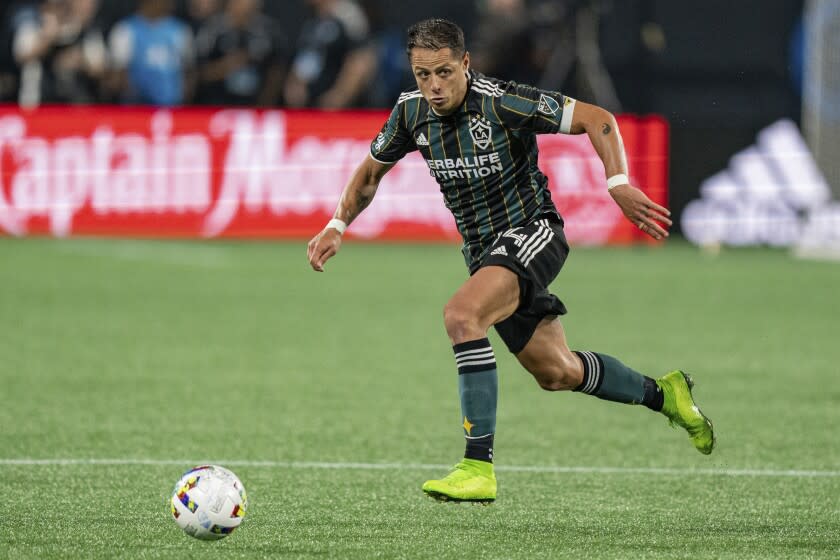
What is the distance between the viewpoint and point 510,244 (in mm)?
6504

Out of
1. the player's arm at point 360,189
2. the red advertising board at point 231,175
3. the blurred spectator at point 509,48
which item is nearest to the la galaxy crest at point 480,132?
the player's arm at point 360,189

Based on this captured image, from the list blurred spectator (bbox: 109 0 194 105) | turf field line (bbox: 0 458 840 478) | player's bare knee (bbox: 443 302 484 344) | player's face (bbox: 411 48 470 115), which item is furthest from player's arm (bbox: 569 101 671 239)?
blurred spectator (bbox: 109 0 194 105)

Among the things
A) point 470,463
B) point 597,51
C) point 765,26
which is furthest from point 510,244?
point 765,26

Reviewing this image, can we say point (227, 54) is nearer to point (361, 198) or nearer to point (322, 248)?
point (361, 198)

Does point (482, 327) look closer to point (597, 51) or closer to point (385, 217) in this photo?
point (385, 217)

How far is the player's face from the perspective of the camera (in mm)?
6355

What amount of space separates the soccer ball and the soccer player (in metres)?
0.87

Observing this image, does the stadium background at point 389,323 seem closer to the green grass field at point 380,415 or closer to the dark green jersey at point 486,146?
the green grass field at point 380,415

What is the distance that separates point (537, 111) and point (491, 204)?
435 millimetres

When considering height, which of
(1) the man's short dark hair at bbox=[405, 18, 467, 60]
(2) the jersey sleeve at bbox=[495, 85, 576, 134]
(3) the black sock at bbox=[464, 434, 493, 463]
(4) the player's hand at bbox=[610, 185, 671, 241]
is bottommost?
(3) the black sock at bbox=[464, 434, 493, 463]

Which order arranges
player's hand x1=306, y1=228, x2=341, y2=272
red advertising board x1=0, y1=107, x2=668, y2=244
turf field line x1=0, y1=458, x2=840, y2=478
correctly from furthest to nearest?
1. red advertising board x1=0, y1=107, x2=668, y2=244
2. turf field line x1=0, y1=458, x2=840, y2=478
3. player's hand x1=306, y1=228, x2=341, y2=272

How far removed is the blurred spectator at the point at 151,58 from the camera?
1892 centimetres

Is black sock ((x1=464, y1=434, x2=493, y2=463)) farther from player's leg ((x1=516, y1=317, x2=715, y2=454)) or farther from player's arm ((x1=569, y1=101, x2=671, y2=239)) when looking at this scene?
player's arm ((x1=569, y1=101, x2=671, y2=239))

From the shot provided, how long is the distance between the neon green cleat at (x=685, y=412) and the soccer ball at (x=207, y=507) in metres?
2.24
